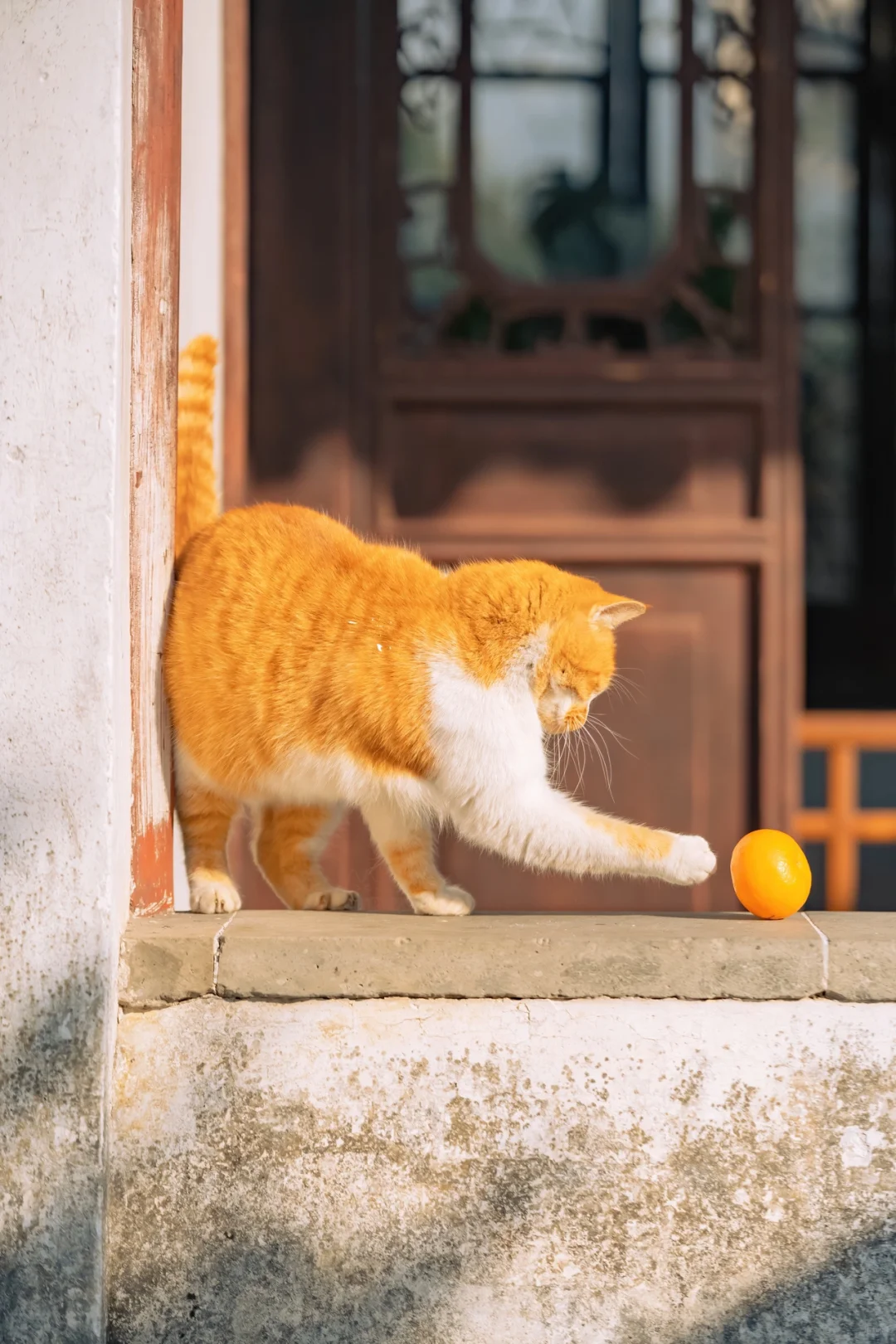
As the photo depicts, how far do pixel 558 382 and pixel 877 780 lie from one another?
4.17 m

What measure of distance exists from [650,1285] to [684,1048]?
0.97 feet

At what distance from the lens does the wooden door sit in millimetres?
2893

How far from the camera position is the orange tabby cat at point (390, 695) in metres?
1.72

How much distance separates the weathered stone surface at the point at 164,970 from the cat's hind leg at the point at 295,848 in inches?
14.7

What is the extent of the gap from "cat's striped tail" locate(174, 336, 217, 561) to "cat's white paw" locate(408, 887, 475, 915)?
0.64 meters

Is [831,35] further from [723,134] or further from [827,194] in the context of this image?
[723,134]

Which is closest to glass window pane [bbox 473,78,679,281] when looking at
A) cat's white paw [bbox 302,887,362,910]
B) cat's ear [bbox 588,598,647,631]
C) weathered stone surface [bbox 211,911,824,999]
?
cat's ear [bbox 588,598,647,631]

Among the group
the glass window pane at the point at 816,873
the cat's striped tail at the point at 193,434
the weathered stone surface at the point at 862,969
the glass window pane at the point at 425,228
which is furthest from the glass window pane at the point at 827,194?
the weathered stone surface at the point at 862,969

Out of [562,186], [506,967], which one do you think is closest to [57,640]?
[506,967]

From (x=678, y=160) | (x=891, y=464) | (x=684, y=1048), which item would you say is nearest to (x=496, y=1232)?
(x=684, y=1048)

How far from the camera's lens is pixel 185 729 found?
1.84 metres

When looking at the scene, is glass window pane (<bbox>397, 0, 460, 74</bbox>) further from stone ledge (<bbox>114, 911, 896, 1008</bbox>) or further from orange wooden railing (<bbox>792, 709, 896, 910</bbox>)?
stone ledge (<bbox>114, 911, 896, 1008</bbox>)

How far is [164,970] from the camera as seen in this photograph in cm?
165

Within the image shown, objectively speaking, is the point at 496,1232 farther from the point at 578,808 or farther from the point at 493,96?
the point at 493,96
